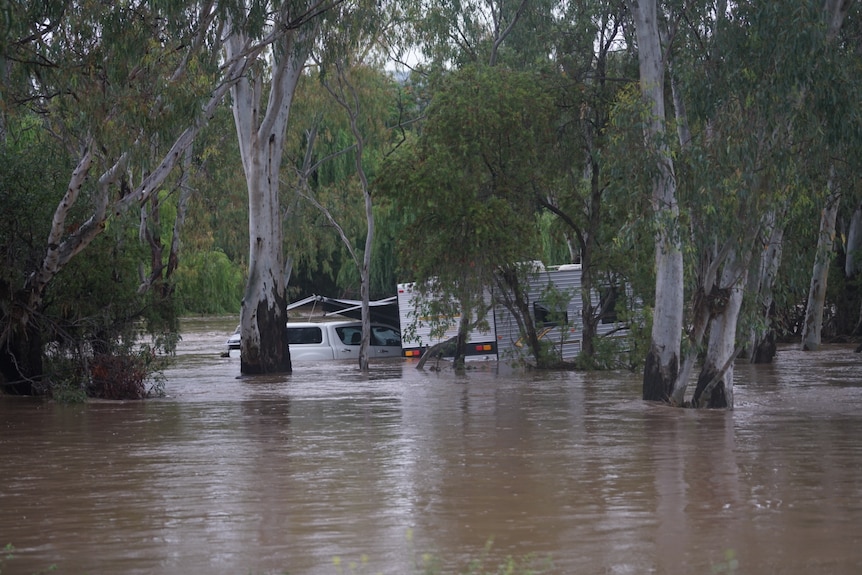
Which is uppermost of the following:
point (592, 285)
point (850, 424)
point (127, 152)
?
point (127, 152)

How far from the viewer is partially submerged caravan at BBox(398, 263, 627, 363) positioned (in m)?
27.5

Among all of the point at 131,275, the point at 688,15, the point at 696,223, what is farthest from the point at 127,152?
the point at 688,15

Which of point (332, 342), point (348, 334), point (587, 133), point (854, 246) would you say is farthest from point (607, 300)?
point (854, 246)

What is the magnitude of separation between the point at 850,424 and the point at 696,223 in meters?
3.49

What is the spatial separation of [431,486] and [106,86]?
28.5 feet

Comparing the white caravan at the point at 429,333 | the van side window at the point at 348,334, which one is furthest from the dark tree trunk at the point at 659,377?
the van side window at the point at 348,334

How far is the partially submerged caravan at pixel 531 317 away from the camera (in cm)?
2753

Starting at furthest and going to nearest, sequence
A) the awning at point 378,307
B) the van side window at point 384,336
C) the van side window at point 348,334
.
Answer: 1. the awning at point 378,307
2. the van side window at point 384,336
3. the van side window at point 348,334

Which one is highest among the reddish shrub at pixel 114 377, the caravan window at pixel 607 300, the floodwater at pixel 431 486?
the caravan window at pixel 607 300

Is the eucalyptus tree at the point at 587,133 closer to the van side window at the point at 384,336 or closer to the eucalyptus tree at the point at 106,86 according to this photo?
the van side window at the point at 384,336

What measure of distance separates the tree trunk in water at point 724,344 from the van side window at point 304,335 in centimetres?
1734

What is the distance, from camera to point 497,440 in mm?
14352

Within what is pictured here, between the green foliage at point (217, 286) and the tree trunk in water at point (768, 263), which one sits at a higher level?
the green foliage at point (217, 286)

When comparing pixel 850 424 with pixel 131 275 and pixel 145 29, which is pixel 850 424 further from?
pixel 131 275
